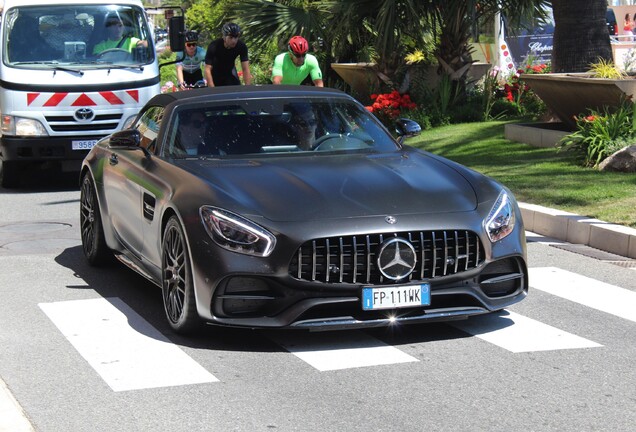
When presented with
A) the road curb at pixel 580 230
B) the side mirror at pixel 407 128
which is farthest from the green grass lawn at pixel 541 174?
the side mirror at pixel 407 128

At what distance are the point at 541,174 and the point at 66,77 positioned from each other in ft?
19.5

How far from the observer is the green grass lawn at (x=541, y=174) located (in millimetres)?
11594

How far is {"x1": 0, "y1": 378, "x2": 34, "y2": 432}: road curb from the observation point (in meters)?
5.45

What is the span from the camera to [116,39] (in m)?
15.6

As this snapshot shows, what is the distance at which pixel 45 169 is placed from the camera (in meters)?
17.7

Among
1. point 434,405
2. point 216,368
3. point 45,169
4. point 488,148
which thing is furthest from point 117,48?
point 434,405

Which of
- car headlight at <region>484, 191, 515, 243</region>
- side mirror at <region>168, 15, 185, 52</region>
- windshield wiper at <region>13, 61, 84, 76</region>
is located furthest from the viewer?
side mirror at <region>168, 15, 185, 52</region>

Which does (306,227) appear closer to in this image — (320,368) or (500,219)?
(320,368)

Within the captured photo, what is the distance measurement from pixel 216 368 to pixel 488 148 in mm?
10777

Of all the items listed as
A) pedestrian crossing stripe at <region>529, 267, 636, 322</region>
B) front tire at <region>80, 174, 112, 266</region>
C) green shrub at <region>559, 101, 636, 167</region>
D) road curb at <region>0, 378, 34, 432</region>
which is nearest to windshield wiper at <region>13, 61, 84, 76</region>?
front tire at <region>80, 174, 112, 266</region>

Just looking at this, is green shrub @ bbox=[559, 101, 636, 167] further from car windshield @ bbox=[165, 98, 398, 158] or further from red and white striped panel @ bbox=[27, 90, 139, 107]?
car windshield @ bbox=[165, 98, 398, 158]

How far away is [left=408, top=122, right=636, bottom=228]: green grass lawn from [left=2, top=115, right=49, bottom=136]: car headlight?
540cm

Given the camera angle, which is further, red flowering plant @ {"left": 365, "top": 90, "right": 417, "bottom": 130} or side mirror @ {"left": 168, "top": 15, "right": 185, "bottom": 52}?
red flowering plant @ {"left": 365, "top": 90, "right": 417, "bottom": 130}

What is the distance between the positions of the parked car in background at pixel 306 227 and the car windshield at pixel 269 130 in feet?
0.04
